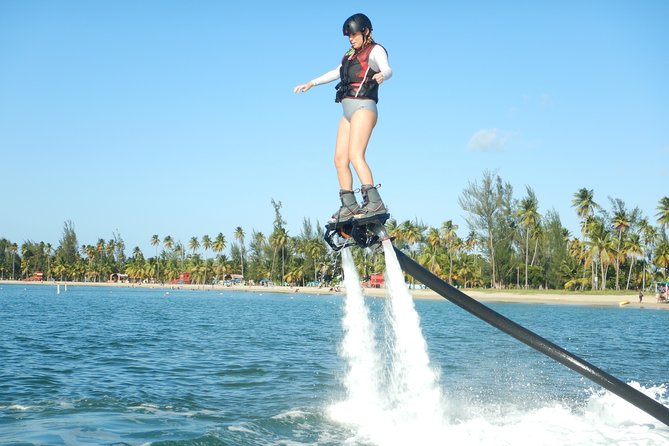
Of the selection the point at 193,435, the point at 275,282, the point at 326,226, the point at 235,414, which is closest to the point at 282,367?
the point at 235,414

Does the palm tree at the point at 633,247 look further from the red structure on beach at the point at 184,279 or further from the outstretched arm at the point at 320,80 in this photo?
the red structure on beach at the point at 184,279

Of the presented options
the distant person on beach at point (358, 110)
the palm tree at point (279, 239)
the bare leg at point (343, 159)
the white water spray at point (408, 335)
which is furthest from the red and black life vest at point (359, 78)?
the palm tree at point (279, 239)

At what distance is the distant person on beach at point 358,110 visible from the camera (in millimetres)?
6258

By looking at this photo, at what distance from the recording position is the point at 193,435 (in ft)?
37.0

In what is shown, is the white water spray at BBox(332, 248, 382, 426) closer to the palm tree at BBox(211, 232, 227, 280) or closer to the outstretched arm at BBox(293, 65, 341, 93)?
the outstretched arm at BBox(293, 65, 341, 93)

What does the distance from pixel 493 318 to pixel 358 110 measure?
2240 mm

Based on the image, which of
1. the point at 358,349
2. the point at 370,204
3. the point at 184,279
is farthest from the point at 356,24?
the point at 184,279

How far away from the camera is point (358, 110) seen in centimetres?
633

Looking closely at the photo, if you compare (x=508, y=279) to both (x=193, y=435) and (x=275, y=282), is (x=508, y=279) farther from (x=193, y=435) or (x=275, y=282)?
(x=193, y=435)

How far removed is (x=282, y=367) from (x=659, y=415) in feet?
Answer: 51.9

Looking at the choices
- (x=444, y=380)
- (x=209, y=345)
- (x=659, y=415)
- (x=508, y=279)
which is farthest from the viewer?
(x=508, y=279)

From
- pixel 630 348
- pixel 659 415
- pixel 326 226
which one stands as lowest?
pixel 630 348

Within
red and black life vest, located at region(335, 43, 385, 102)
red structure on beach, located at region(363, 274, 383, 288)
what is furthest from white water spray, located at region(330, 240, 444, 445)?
red structure on beach, located at region(363, 274, 383, 288)

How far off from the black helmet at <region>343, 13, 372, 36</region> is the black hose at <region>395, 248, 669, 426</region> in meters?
2.37
